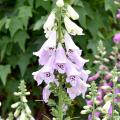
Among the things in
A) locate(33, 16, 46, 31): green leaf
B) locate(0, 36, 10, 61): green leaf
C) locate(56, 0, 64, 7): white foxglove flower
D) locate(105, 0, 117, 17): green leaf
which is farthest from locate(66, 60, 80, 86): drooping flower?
locate(0, 36, 10, 61): green leaf

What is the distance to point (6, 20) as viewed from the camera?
17.3ft

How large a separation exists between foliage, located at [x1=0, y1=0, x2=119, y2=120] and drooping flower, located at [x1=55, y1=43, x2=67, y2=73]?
226cm

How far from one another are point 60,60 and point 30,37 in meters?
2.77

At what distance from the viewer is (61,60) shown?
9.52 feet

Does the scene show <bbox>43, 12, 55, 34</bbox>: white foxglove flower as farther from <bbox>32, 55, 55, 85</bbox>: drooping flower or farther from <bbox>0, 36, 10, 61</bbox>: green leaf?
<bbox>0, 36, 10, 61</bbox>: green leaf

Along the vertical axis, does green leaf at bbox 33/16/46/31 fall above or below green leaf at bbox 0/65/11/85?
above

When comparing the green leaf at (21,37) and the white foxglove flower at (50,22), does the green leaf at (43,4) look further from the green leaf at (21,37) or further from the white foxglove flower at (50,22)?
the white foxglove flower at (50,22)

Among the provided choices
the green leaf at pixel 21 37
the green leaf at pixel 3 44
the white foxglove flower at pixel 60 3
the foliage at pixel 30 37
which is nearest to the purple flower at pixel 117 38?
the foliage at pixel 30 37

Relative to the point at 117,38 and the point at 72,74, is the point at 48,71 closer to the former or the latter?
the point at 72,74

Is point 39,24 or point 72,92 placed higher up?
point 39,24

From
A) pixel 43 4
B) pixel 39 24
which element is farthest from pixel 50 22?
pixel 43 4

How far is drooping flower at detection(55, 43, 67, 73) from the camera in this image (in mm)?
2898

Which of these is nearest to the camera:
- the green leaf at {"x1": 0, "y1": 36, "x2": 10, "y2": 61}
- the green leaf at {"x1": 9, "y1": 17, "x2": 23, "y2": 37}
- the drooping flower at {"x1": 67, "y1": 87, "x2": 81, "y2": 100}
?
the drooping flower at {"x1": 67, "y1": 87, "x2": 81, "y2": 100}

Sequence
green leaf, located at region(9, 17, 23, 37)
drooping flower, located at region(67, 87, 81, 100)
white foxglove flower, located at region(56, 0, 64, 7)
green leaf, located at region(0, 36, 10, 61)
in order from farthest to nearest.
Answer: green leaf, located at region(0, 36, 10, 61)
green leaf, located at region(9, 17, 23, 37)
drooping flower, located at region(67, 87, 81, 100)
white foxglove flower, located at region(56, 0, 64, 7)
